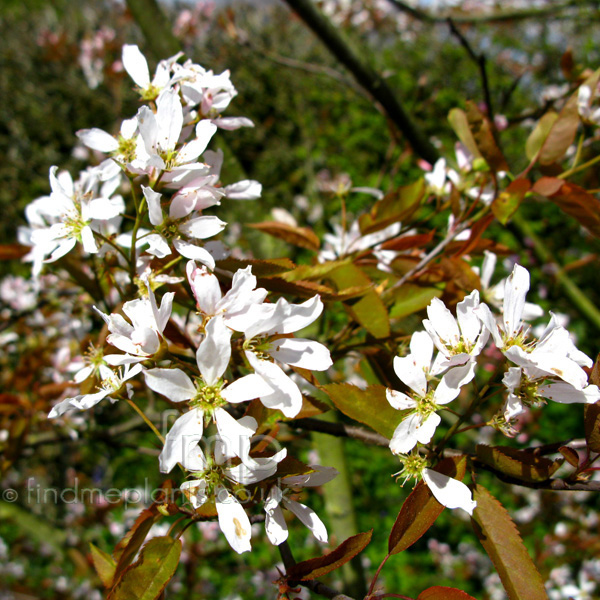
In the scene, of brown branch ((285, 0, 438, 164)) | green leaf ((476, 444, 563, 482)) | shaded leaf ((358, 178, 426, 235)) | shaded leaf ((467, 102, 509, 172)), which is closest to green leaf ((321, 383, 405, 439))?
green leaf ((476, 444, 563, 482))

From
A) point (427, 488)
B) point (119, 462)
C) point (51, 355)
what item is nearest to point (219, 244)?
point (427, 488)

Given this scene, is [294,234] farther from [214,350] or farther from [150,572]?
[150,572]

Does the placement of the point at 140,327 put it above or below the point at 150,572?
above

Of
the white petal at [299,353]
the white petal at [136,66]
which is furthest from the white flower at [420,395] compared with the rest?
the white petal at [136,66]

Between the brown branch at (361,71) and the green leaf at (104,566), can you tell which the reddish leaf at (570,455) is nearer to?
the green leaf at (104,566)

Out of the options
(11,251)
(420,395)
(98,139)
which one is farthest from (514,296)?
(11,251)
